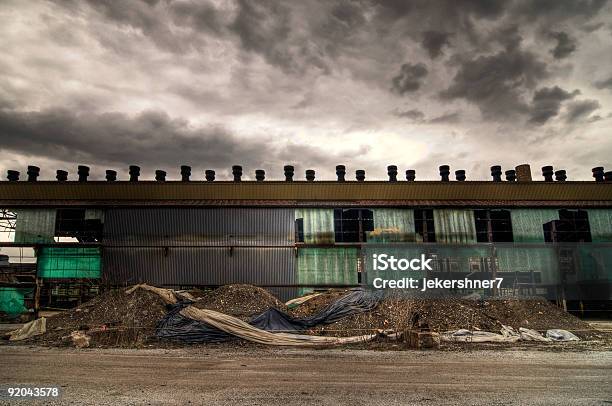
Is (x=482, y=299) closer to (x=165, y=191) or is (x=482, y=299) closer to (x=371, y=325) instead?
(x=371, y=325)

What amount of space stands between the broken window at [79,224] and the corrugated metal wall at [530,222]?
1085 inches

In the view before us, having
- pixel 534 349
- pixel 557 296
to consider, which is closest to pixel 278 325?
pixel 534 349

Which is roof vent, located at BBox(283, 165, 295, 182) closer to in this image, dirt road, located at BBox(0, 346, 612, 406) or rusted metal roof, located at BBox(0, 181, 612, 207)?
rusted metal roof, located at BBox(0, 181, 612, 207)

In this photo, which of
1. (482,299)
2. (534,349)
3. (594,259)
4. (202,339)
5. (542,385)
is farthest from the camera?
(594,259)

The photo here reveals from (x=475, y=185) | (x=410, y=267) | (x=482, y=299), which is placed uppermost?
(x=475, y=185)

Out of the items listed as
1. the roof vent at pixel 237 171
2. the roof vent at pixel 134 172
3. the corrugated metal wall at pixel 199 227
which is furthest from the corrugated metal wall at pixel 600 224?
the roof vent at pixel 134 172

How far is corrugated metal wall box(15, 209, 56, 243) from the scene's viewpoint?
83.6 ft

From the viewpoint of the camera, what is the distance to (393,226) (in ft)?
85.4

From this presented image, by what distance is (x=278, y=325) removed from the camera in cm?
1694

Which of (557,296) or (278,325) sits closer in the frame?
(278,325)

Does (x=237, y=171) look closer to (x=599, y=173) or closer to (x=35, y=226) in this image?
(x=35, y=226)

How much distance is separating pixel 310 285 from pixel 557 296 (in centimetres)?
1594

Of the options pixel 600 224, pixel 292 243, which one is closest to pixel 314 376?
pixel 292 243

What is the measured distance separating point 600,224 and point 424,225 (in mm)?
12436
